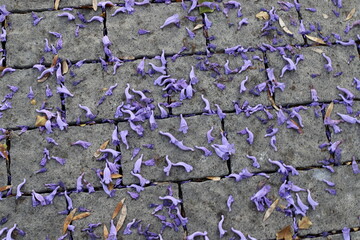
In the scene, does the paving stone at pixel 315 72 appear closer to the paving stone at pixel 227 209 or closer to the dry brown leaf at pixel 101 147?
the paving stone at pixel 227 209

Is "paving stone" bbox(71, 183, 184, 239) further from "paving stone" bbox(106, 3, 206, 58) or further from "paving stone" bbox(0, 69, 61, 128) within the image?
"paving stone" bbox(106, 3, 206, 58)

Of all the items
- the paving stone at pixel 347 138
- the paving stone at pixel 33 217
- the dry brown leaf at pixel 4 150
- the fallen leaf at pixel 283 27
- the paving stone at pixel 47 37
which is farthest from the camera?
the fallen leaf at pixel 283 27

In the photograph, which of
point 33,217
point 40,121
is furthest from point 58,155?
point 33,217

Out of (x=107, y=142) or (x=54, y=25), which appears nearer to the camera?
(x=107, y=142)

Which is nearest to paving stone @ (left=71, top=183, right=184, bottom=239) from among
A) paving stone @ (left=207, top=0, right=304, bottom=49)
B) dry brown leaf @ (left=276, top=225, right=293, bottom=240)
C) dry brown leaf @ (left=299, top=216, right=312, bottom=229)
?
dry brown leaf @ (left=276, top=225, right=293, bottom=240)

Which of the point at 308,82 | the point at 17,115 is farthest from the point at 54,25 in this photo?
the point at 308,82

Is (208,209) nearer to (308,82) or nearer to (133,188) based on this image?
(133,188)

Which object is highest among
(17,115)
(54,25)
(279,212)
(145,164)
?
(54,25)

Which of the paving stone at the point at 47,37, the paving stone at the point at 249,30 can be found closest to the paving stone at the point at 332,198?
the paving stone at the point at 249,30
